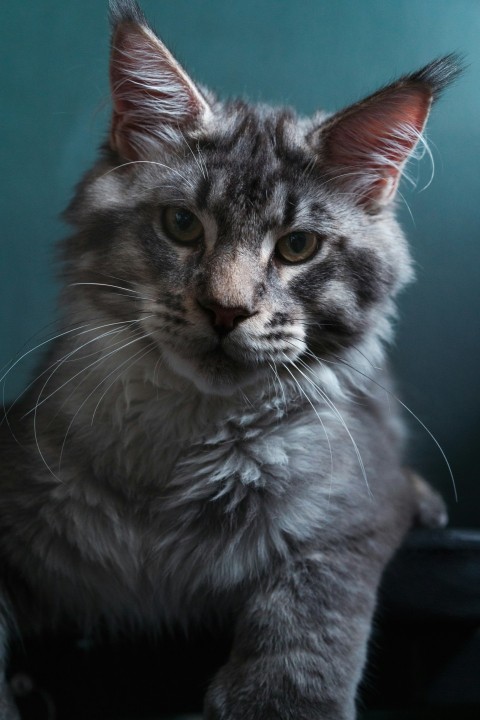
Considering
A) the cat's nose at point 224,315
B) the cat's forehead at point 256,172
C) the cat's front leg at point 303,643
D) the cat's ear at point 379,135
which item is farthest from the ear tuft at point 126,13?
the cat's front leg at point 303,643

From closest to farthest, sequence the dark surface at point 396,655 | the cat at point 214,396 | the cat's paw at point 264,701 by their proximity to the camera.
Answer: the cat's paw at point 264,701
the cat at point 214,396
the dark surface at point 396,655

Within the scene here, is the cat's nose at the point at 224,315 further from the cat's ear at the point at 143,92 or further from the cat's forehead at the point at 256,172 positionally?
the cat's ear at the point at 143,92

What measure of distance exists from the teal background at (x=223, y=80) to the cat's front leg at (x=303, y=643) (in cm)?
108

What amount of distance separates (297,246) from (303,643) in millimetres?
665

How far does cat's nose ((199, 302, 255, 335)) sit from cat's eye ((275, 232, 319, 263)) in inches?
7.0

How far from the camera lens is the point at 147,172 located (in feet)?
4.58

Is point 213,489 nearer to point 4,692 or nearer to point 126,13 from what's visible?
point 4,692

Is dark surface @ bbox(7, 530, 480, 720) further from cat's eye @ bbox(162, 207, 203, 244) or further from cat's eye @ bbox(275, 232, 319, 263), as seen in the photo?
cat's eye @ bbox(162, 207, 203, 244)

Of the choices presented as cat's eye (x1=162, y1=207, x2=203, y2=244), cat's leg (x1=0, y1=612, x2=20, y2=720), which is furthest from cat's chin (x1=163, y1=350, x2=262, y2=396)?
cat's leg (x1=0, y1=612, x2=20, y2=720)

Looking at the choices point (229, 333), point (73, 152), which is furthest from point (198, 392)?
point (73, 152)

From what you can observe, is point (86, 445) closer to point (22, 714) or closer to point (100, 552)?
point (100, 552)

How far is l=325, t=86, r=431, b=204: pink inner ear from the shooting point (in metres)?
1.35

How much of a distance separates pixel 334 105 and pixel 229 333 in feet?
3.75

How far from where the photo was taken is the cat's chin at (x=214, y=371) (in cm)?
125
